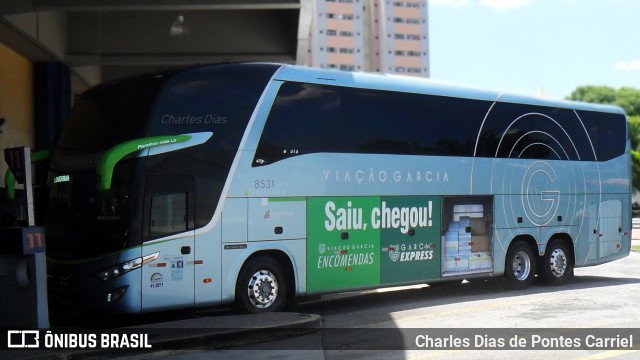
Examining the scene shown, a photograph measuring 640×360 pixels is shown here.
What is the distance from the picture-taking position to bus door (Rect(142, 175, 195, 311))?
10625 mm

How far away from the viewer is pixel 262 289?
1179 centimetres

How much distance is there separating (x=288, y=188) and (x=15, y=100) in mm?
11273

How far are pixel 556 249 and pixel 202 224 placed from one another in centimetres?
871

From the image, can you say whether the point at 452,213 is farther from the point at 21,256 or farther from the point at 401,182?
the point at 21,256

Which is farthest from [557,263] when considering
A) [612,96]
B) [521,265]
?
[612,96]

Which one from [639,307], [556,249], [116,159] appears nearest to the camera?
[116,159]

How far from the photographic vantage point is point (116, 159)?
1043cm

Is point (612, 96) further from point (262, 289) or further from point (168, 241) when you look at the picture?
point (168, 241)

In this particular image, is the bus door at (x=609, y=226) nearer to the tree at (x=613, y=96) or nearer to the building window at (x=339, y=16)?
Result: the tree at (x=613, y=96)

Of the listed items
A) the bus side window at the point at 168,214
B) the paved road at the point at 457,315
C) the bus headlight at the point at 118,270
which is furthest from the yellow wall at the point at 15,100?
the bus headlight at the point at 118,270

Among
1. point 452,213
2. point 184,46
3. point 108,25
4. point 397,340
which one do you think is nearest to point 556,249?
point 452,213

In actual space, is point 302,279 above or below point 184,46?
below

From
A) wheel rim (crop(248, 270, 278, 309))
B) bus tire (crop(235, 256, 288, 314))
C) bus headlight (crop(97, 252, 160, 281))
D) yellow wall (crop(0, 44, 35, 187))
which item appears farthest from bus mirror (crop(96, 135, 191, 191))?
yellow wall (crop(0, 44, 35, 187))

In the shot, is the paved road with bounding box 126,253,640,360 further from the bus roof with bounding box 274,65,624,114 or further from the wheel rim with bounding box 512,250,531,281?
the bus roof with bounding box 274,65,624,114
